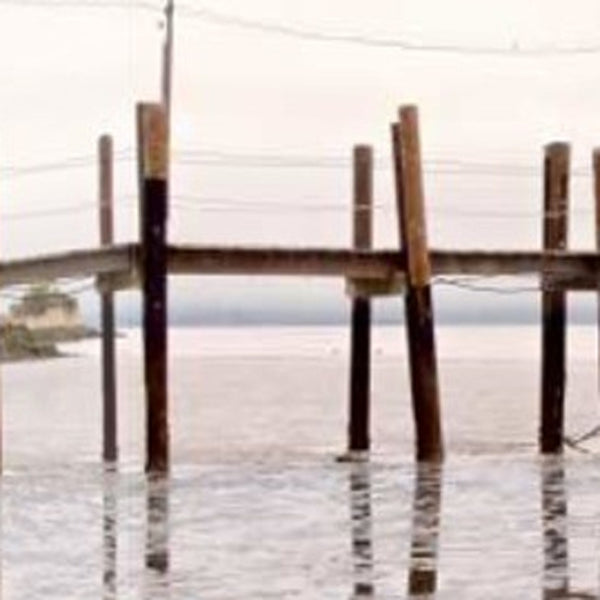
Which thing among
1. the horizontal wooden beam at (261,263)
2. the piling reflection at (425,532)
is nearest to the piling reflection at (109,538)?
the piling reflection at (425,532)

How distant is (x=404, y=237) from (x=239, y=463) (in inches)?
182

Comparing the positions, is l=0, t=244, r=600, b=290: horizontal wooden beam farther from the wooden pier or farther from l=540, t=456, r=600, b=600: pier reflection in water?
l=540, t=456, r=600, b=600: pier reflection in water

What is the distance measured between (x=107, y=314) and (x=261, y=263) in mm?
5350

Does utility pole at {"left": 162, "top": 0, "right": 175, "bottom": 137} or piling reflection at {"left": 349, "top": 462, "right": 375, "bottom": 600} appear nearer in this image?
piling reflection at {"left": 349, "top": 462, "right": 375, "bottom": 600}

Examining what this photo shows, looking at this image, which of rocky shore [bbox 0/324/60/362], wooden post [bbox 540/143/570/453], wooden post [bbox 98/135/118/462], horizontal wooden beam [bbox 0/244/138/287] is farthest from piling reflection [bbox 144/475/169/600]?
rocky shore [bbox 0/324/60/362]

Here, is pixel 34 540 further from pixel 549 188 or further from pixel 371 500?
pixel 549 188

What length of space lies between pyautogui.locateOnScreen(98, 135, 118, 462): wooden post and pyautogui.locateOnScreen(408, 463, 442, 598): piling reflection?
533 centimetres

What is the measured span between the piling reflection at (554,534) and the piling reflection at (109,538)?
269 cm

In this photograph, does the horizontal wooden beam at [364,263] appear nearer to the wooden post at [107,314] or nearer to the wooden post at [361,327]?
the wooden post at [361,327]

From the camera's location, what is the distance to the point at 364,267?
22.0 meters

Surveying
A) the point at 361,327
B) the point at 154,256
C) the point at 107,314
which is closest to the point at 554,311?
the point at 361,327

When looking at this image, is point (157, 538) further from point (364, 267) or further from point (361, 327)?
point (361, 327)

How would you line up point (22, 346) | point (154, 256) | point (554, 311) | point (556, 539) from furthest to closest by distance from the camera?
1. point (22, 346)
2. point (554, 311)
3. point (154, 256)
4. point (556, 539)

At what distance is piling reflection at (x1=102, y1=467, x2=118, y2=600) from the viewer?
12547 millimetres
